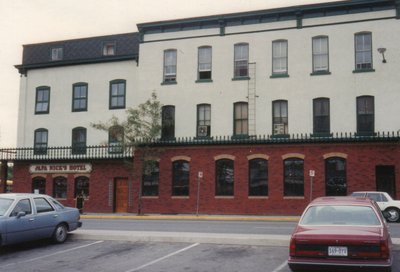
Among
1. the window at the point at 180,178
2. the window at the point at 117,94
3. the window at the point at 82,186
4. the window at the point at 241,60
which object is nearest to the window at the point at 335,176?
the window at the point at 241,60

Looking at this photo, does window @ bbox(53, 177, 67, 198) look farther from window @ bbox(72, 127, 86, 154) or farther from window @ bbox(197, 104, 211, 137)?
window @ bbox(197, 104, 211, 137)

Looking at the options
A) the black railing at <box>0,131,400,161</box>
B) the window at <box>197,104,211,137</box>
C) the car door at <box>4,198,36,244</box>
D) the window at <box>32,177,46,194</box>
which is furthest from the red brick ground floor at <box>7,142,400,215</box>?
the car door at <box>4,198,36,244</box>

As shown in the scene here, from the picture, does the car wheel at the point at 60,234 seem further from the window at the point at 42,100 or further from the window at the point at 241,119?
the window at the point at 42,100

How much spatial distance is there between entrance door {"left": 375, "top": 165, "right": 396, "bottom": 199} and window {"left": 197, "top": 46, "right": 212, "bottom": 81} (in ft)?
37.7

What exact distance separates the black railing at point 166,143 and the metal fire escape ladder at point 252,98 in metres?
0.62

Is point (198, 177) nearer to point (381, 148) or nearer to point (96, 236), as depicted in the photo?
point (381, 148)

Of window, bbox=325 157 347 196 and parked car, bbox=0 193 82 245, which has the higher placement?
window, bbox=325 157 347 196

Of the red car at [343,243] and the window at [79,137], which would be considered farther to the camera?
the window at [79,137]

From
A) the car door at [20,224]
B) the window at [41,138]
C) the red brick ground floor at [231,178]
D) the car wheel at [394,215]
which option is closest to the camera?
the car door at [20,224]

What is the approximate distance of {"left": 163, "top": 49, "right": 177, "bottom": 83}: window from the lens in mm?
32031

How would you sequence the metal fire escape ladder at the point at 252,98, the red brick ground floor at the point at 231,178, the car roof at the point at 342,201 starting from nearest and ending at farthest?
the car roof at the point at 342,201, the red brick ground floor at the point at 231,178, the metal fire escape ladder at the point at 252,98

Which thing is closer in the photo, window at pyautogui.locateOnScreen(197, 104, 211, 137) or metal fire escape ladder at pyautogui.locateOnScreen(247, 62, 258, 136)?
metal fire escape ladder at pyautogui.locateOnScreen(247, 62, 258, 136)

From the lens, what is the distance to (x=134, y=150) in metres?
31.1

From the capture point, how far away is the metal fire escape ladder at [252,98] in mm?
29719
